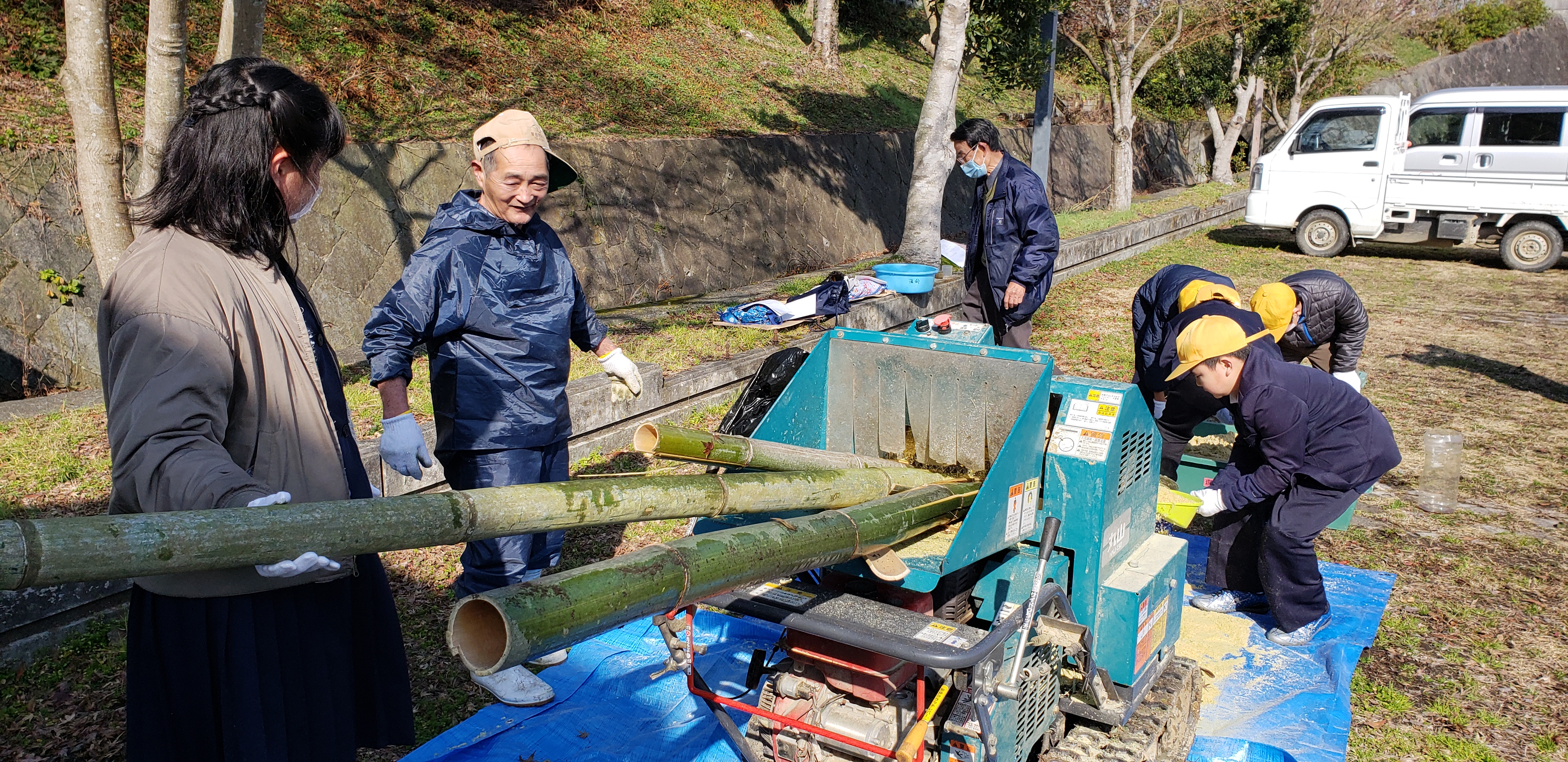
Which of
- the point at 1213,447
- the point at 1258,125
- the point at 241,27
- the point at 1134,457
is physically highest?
the point at 1258,125

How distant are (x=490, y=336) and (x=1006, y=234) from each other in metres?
3.46

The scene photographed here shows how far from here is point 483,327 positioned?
115 inches

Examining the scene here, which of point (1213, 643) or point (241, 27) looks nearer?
point (1213, 643)

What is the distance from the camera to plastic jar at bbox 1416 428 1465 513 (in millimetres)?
5324

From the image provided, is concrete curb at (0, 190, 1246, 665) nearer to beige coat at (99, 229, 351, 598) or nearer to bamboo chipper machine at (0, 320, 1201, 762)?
bamboo chipper machine at (0, 320, 1201, 762)

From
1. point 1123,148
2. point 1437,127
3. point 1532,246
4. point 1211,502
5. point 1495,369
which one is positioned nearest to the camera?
point 1211,502

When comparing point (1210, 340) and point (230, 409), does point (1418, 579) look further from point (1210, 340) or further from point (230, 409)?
point (230, 409)

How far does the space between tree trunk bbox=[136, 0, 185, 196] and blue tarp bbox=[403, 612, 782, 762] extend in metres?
2.82

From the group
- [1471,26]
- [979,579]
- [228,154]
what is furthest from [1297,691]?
[1471,26]

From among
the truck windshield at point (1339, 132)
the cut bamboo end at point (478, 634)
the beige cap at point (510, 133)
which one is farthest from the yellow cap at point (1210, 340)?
the truck windshield at point (1339, 132)

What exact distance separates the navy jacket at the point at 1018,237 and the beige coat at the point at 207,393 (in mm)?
4324

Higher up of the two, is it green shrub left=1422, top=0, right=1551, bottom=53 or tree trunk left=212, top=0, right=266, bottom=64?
green shrub left=1422, top=0, right=1551, bottom=53

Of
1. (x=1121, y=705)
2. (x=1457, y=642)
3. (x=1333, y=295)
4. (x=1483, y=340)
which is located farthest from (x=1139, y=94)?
(x=1121, y=705)

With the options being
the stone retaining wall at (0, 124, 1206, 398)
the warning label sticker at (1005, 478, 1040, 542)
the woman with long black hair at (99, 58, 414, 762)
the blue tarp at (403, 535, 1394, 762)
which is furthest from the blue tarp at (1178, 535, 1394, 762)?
the stone retaining wall at (0, 124, 1206, 398)
